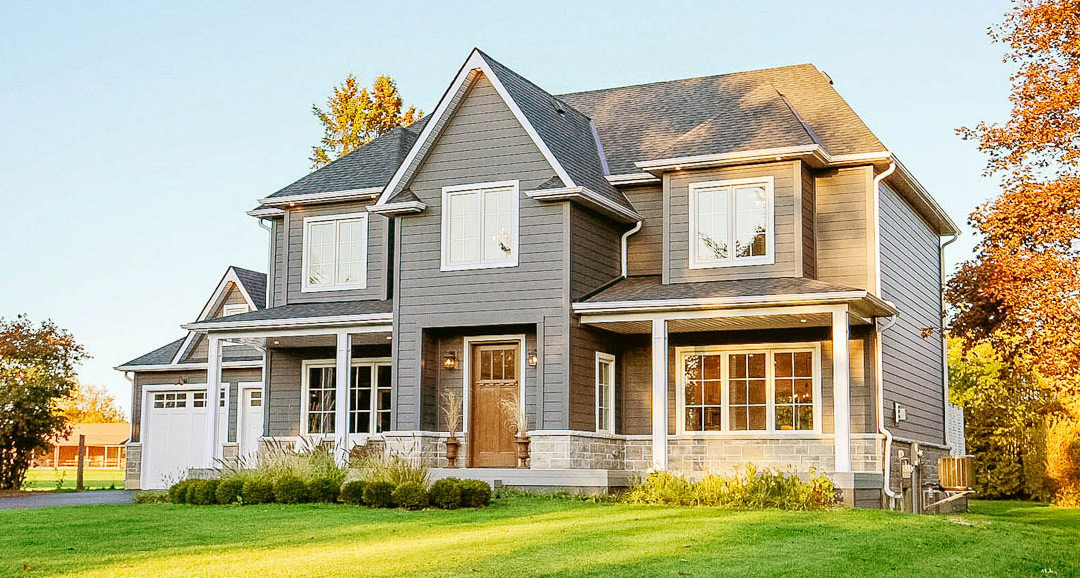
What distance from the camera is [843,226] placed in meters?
20.0

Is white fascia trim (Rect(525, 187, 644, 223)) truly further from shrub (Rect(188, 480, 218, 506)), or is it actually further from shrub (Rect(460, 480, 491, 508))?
shrub (Rect(188, 480, 218, 506))

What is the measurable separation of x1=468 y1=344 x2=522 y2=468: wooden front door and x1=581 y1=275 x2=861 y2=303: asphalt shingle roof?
82.8 inches

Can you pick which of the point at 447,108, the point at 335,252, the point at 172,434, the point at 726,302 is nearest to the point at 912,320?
the point at 726,302

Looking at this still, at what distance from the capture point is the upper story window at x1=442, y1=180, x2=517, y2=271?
2016 centimetres

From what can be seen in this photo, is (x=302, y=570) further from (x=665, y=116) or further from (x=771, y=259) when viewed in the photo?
(x=665, y=116)

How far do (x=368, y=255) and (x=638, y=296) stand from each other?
19.6ft

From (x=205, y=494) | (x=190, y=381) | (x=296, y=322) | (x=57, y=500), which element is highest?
(x=296, y=322)

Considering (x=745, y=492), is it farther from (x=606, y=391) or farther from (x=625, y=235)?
(x=625, y=235)

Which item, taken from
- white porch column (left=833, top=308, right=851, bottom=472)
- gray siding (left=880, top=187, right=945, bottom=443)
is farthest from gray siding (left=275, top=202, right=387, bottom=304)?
gray siding (left=880, top=187, right=945, bottom=443)

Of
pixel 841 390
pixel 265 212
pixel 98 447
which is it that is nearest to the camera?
pixel 841 390

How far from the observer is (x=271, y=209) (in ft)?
80.2

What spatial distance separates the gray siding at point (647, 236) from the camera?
21188 millimetres

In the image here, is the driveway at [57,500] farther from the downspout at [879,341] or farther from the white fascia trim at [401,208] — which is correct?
the downspout at [879,341]

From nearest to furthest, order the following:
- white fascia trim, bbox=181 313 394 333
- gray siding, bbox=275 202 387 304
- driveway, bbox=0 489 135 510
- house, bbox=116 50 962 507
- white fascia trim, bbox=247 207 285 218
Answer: house, bbox=116 50 962 507
white fascia trim, bbox=181 313 394 333
driveway, bbox=0 489 135 510
gray siding, bbox=275 202 387 304
white fascia trim, bbox=247 207 285 218
